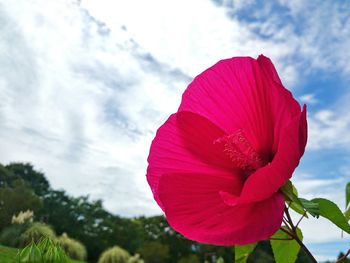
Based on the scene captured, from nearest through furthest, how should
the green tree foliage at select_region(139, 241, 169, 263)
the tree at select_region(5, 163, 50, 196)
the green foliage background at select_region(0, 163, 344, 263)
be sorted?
1. the green foliage background at select_region(0, 163, 344, 263)
2. the green tree foliage at select_region(139, 241, 169, 263)
3. the tree at select_region(5, 163, 50, 196)

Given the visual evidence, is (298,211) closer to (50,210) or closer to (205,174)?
(205,174)

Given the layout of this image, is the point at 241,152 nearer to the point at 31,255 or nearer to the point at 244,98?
the point at 244,98

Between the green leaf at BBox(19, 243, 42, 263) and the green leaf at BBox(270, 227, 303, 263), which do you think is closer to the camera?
the green leaf at BBox(270, 227, 303, 263)

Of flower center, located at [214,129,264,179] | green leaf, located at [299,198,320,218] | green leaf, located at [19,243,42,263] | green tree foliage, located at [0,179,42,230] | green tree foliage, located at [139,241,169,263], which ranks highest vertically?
green tree foliage, located at [0,179,42,230]

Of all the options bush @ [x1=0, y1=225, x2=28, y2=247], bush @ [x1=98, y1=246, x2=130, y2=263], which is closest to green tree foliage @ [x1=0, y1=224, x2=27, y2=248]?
bush @ [x1=0, y1=225, x2=28, y2=247]

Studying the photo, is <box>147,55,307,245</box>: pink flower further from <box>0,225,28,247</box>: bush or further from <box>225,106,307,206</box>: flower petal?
<box>0,225,28,247</box>: bush

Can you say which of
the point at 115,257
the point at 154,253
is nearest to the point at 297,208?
the point at 115,257
